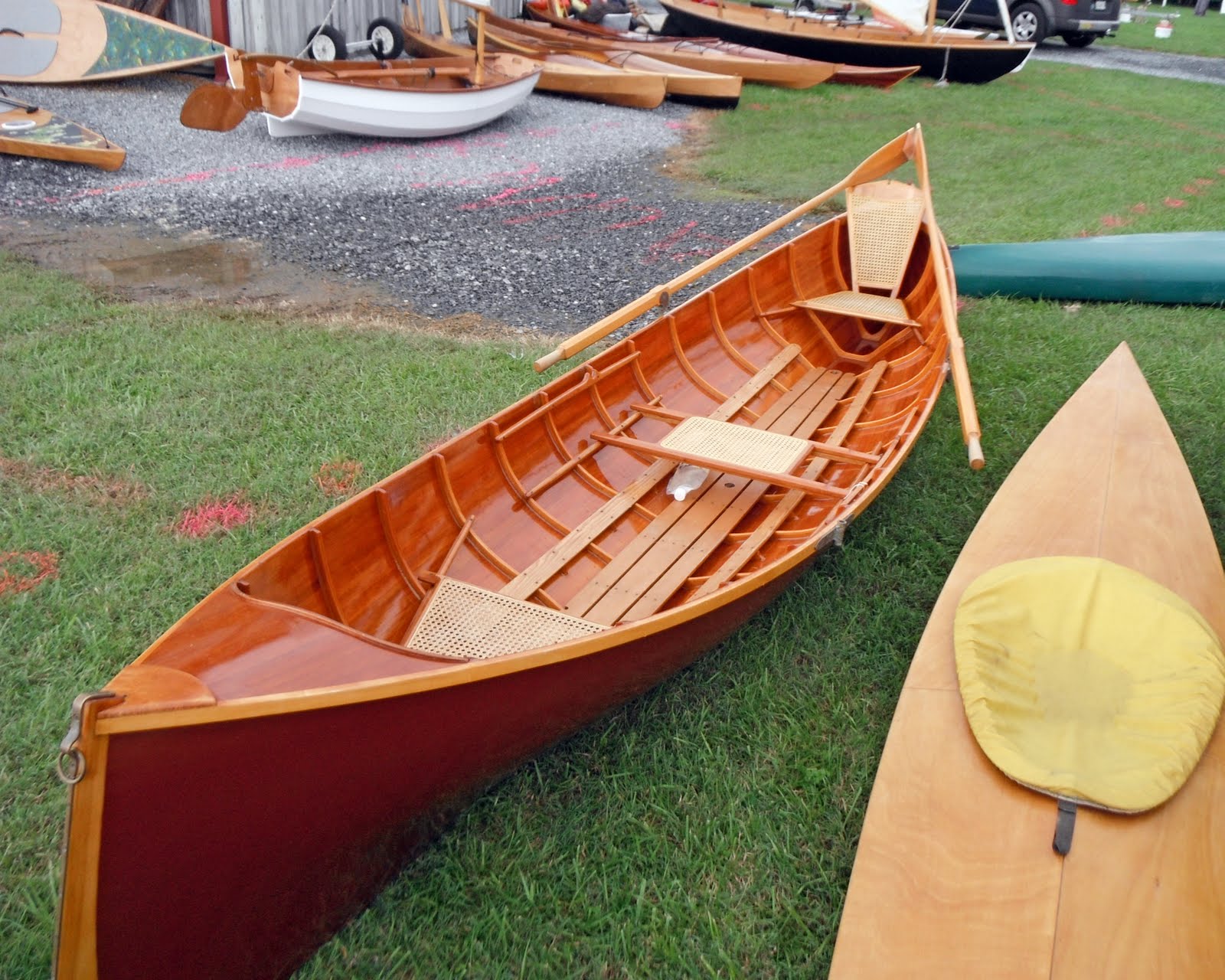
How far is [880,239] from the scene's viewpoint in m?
6.75

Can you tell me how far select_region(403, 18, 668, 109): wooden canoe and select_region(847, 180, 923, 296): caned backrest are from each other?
7.88m

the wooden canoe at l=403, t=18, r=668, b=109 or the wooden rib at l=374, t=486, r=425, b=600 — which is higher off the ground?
the wooden canoe at l=403, t=18, r=668, b=109

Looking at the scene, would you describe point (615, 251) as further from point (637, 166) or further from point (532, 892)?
point (532, 892)

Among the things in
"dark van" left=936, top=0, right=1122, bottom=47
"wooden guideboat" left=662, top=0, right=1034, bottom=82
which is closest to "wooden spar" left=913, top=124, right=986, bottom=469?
"wooden guideboat" left=662, top=0, right=1034, bottom=82

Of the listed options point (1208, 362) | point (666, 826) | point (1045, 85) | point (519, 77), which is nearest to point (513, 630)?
point (666, 826)

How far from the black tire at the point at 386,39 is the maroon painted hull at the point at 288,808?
43.6ft

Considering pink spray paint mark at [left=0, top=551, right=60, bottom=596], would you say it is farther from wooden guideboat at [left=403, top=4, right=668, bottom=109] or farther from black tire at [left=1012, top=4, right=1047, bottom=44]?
black tire at [left=1012, top=4, right=1047, bottom=44]

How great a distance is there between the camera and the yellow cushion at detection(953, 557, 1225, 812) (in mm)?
2920

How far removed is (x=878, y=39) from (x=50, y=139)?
1333 cm

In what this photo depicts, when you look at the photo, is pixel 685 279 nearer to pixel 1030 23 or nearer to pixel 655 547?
pixel 655 547

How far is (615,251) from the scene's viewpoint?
8406mm

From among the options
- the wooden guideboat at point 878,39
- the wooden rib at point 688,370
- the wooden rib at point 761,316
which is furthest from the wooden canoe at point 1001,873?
the wooden guideboat at point 878,39

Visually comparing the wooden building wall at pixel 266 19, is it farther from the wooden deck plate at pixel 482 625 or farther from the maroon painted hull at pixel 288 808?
the maroon painted hull at pixel 288 808

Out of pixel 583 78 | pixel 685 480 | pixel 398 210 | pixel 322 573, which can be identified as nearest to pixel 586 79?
pixel 583 78
